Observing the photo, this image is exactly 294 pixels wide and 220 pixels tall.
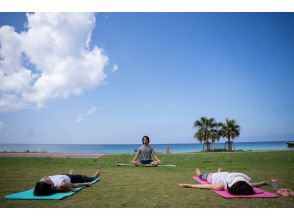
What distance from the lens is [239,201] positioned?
467 centimetres

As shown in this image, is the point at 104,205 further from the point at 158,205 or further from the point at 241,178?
the point at 241,178

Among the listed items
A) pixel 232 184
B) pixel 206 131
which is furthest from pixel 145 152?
pixel 206 131

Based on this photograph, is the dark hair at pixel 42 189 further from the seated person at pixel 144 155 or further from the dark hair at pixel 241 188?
the seated person at pixel 144 155

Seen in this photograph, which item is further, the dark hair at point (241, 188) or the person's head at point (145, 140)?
the person's head at point (145, 140)

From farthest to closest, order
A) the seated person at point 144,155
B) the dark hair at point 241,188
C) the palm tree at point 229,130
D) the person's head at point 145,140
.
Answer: the palm tree at point 229,130 < the seated person at point 144,155 < the person's head at point 145,140 < the dark hair at point 241,188

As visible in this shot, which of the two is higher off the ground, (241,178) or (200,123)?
(200,123)

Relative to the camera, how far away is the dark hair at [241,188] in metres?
5.04

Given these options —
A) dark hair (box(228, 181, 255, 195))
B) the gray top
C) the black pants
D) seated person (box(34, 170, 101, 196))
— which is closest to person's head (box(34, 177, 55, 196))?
seated person (box(34, 170, 101, 196))

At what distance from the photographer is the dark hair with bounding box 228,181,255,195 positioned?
16.5 ft

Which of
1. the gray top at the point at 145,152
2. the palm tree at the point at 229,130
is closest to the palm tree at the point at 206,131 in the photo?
the palm tree at the point at 229,130

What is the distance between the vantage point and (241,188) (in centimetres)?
503

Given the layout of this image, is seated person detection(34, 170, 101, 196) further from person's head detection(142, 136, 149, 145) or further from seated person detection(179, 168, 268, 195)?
person's head detection(142, 136, 149, 145)
